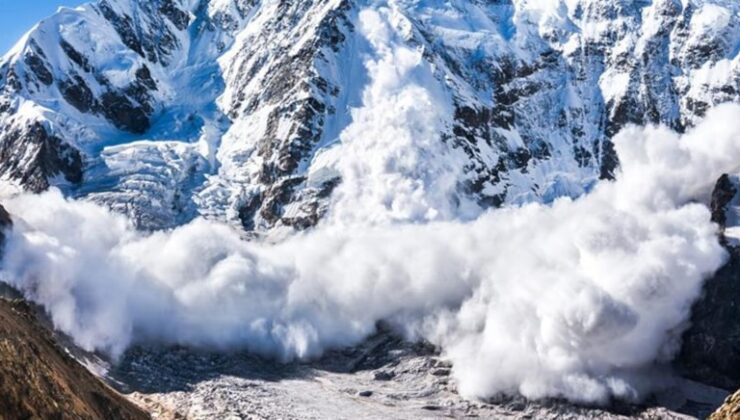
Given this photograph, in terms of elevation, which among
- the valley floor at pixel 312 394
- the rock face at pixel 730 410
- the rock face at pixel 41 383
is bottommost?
the rock face at pixel 730 410

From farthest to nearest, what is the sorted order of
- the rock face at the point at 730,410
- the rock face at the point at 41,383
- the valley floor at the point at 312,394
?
the valley floor at the point at 312,394, the rock face at the point at 41,383, the rock face at the point at 730,410

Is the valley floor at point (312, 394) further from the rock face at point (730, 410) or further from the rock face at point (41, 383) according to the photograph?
the rock face at point (730, 410)

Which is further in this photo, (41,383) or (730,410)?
(41,383)

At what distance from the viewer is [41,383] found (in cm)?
8025

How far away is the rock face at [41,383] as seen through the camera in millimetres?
73250

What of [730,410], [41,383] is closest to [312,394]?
[41,383]

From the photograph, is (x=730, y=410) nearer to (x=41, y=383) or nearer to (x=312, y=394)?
(x=41, y=383)

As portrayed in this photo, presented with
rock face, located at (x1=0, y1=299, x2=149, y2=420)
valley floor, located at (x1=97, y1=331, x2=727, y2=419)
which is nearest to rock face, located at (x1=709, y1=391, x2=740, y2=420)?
rock face, located at (x1=0, y1=299, x2=149, y2=420)

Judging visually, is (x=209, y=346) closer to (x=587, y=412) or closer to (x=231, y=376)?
(x=231, y=376)

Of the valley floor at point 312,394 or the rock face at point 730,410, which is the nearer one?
the rock face at point 730,410

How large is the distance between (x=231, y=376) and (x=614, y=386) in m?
70.7

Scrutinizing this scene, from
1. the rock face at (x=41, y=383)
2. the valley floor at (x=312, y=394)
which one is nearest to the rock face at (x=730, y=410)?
the rock face at (x=41, y=383)

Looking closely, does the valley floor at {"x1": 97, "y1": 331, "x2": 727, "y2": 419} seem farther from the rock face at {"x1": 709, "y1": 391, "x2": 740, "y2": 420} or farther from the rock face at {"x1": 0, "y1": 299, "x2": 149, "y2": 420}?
the rock face at {"x1": 709, "y1": 391, "x2": 740, "y2": 420}

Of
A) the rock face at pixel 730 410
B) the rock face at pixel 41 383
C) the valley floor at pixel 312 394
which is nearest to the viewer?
the rock face at pixel 730 410
